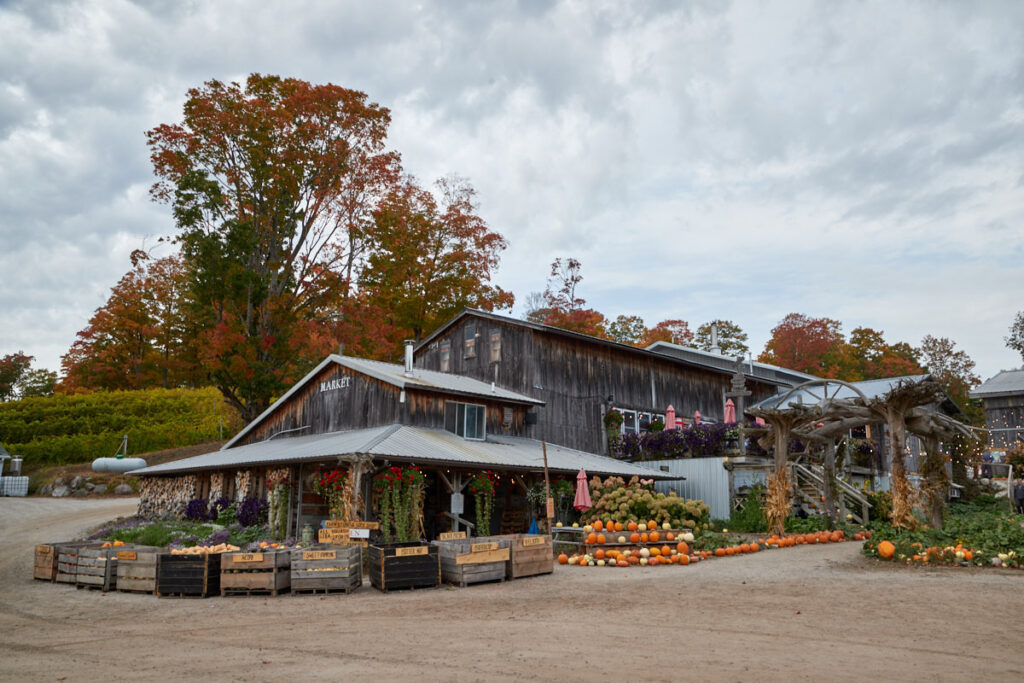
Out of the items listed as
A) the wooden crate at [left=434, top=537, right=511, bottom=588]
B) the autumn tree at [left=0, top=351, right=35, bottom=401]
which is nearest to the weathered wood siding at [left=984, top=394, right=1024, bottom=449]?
the wooden crate at [left=434, top=537, right=511, bottom=588]

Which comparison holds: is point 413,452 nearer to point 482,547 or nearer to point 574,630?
point 482,547

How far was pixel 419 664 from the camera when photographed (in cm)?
752

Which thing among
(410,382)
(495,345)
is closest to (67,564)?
(410,382)

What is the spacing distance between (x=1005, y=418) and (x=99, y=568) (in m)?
45.2

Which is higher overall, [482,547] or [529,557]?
[482,547]

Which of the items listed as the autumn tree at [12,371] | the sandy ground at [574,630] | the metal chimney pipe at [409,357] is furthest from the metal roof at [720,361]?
the autumn tree at [12,371]

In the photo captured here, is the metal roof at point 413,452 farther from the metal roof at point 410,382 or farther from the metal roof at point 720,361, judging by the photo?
the metal roof at point 720,361

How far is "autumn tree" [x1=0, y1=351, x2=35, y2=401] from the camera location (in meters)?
A: 53.5

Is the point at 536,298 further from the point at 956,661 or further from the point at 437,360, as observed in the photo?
the point at 956,661

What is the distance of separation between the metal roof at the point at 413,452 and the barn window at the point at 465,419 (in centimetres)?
44

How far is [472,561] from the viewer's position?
45.5 feet

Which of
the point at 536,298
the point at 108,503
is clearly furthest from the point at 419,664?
the point at 536,298

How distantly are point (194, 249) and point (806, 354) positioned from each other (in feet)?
151

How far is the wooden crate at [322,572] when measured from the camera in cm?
1312
